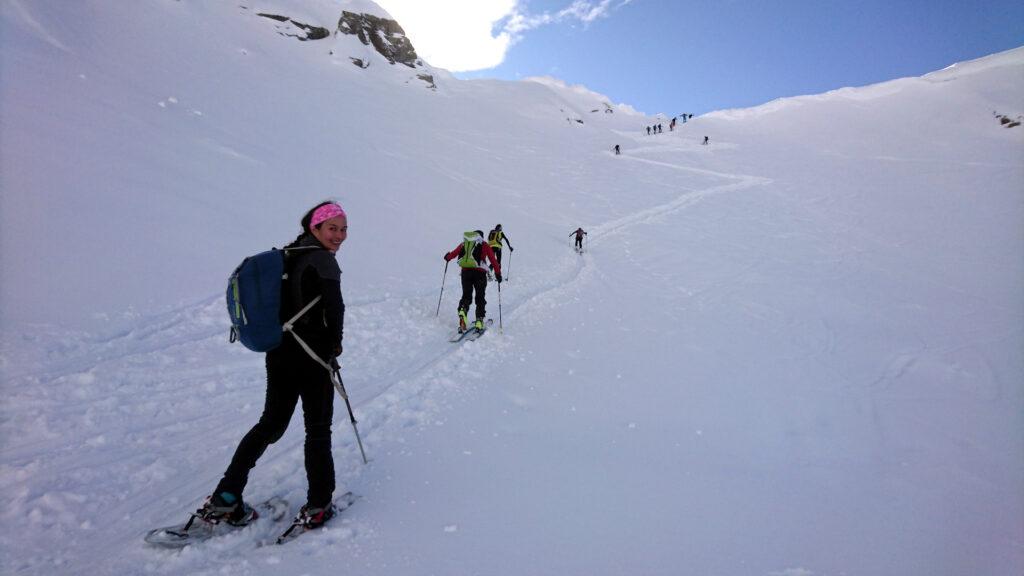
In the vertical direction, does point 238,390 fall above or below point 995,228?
below

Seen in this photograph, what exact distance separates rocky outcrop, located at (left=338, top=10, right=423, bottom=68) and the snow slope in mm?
33948

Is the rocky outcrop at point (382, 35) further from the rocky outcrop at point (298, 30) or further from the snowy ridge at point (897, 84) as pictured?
the snowy ridge at point (897, 84)

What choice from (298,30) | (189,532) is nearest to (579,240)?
(189,532)

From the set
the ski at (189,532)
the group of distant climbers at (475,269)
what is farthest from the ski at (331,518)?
the group of distant climbers at (475,269)

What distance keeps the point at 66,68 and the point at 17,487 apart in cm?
1790

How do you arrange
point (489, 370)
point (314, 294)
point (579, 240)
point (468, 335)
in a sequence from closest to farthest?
point (314, 294), point (489, 370), point (468, 335), point (579, 240)

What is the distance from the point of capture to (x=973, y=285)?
10781 millimetres

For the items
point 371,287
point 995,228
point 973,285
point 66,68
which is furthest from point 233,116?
point 995,228

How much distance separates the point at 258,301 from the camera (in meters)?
2.85

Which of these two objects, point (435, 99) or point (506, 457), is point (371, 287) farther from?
point (435, 99)

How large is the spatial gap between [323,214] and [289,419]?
1411mm

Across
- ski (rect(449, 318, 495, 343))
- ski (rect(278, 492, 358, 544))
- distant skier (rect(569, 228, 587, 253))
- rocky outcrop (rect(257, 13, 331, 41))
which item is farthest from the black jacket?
rocky outcrop (rect(257, 13, 331, 41))

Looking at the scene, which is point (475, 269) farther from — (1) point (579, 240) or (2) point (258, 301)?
(1) point (579, 240)

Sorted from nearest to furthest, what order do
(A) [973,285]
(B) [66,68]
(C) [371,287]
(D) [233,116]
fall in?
1. (C) [371,287]
2. (A) [973,285]
3. (B) [66,68]
4. (D) [233,116]
